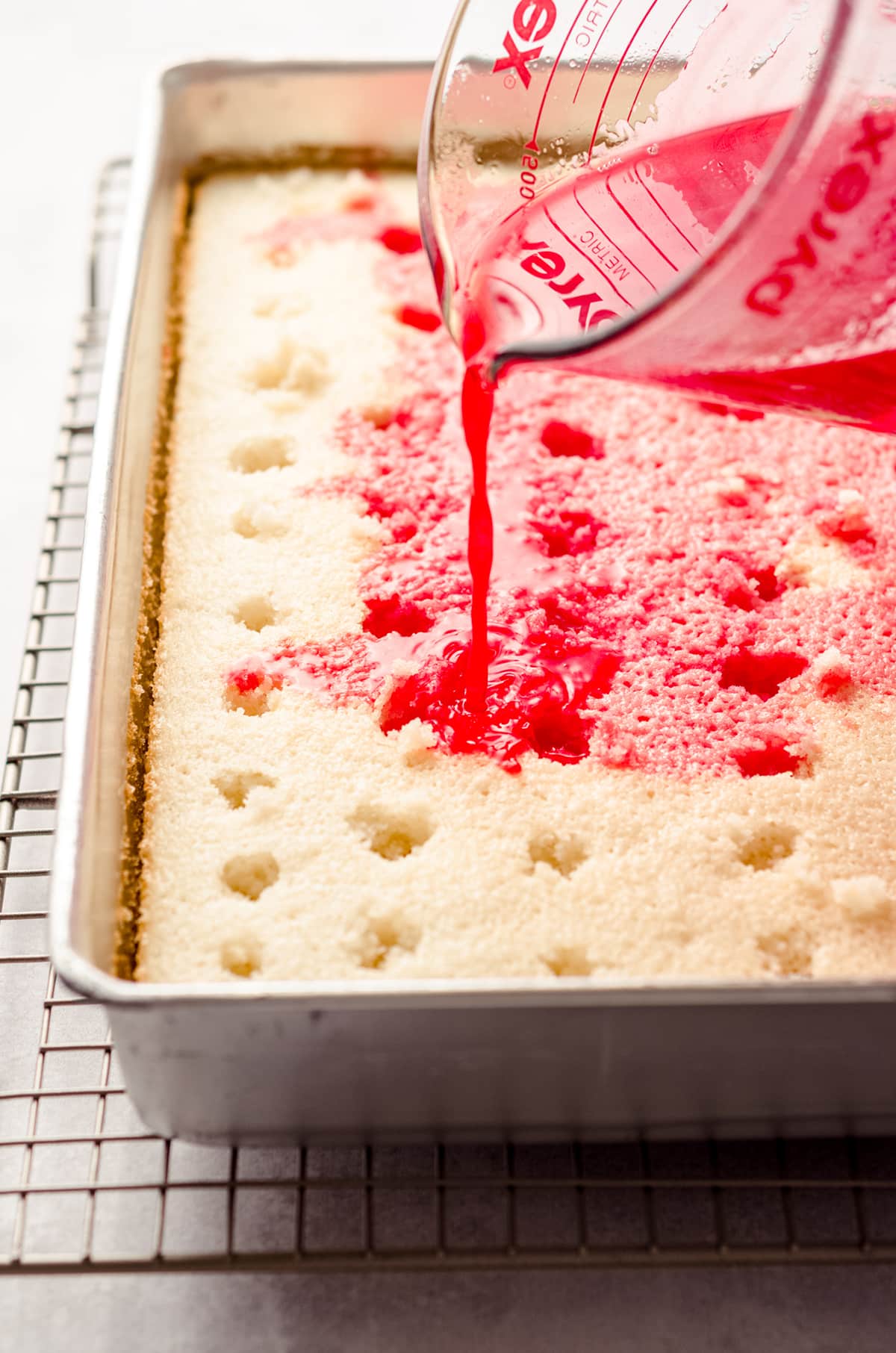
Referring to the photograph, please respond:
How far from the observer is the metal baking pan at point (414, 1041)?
3.34 feet

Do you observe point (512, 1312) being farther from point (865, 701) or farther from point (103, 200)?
point (103, 200)

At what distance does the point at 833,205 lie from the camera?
978 millimetres

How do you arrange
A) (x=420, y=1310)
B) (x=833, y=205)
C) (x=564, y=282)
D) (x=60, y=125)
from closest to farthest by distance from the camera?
1. (x=833, y=205)
2. (x=420, y=1310)
3. (x=564, y=282)
4. (x=60, y=125)

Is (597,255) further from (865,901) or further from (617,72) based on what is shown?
(865,901)

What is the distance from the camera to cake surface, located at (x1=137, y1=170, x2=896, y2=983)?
117 centimetres

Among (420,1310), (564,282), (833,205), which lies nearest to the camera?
(833,205)

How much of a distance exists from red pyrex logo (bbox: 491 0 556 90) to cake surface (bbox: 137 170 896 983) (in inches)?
10.9

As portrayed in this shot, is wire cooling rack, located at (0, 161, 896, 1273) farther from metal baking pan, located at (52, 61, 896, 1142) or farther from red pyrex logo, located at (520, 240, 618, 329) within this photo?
red pyrex logo, located at (520, 240, 618, 329)

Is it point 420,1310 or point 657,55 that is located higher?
point 657,55

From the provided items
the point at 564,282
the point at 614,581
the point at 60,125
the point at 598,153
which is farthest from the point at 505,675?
the point at 60,125

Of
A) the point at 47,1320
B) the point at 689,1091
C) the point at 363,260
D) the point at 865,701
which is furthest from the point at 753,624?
the point at 47,1320

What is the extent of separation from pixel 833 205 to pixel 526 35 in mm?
511

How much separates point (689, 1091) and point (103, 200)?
67.4 inches

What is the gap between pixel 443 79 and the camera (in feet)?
4.39
